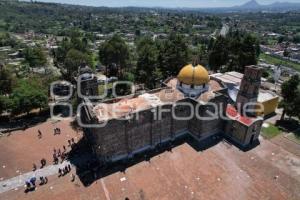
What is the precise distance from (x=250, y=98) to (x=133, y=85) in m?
25.2

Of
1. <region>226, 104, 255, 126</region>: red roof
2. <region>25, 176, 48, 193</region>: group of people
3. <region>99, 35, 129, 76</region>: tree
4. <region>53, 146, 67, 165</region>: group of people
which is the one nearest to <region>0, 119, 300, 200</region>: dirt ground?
<region>25, 176, 48, 193</region>: group of people

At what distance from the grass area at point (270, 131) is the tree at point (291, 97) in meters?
3.84

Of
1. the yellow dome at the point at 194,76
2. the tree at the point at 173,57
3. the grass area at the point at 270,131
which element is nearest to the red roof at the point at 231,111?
the grass area at the point at 270,131

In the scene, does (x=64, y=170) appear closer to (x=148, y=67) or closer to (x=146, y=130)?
(x=146, y=130)

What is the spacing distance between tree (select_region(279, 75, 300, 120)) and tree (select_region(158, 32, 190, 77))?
67.6 ft

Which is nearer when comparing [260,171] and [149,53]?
[260,171]

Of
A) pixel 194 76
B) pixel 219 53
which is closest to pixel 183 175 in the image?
pixel 194 76

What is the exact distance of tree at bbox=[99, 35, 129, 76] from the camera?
57.6 metres

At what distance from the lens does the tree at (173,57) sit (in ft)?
A: 171

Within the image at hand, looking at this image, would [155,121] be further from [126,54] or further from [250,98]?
[126,54]

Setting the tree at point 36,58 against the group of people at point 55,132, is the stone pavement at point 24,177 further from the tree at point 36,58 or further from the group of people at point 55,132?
the tree at point 36,58

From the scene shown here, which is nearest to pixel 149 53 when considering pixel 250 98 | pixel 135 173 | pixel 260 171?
pixel 250 98

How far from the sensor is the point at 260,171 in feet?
105

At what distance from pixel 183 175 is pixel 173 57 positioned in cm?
2841
